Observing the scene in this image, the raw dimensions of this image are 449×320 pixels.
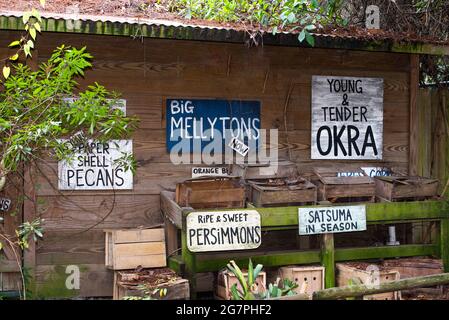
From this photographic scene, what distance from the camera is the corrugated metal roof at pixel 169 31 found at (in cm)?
628

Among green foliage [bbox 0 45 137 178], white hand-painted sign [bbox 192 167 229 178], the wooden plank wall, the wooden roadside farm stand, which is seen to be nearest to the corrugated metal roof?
the wooden roadside farm stand

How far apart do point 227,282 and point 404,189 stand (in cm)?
230

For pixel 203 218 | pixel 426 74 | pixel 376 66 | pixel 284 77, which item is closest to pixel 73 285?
pixel 203 218

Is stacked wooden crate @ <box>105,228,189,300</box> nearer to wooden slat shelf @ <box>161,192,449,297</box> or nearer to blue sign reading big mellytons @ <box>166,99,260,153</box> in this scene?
wooden slat shelf @ <box>161,192,449,297</box>

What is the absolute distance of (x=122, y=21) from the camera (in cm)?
647

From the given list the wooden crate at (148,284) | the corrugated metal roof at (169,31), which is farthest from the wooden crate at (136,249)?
the corrugated metal roof at (169,31)

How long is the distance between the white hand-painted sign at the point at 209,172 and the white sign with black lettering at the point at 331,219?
1.17 m

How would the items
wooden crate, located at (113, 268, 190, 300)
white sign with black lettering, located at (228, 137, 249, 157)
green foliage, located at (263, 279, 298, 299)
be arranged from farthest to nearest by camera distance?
white sign with black lettering, located at (228, 137, 249, 157), wooden crate, located at (113, 268, 190, 300), green foliage, located at (263, 279, 298, 299)

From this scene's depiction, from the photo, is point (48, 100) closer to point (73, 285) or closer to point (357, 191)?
point (73, 285)

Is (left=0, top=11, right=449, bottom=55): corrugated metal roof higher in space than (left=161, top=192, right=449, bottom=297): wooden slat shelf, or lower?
higher

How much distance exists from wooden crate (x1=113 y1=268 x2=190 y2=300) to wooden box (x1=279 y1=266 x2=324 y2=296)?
1.18 metres

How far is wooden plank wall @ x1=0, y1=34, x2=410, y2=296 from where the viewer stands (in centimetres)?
709

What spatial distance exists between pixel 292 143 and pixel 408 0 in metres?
2.89
